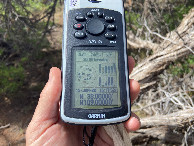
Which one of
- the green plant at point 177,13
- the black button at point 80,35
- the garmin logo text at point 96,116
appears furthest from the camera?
the green plant at point 177,13

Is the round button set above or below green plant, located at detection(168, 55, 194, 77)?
above

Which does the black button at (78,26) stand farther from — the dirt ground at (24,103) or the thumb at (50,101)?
the dirt ground at (24,103)

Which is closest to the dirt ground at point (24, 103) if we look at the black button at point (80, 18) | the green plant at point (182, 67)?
the green plant at point (182, 67)

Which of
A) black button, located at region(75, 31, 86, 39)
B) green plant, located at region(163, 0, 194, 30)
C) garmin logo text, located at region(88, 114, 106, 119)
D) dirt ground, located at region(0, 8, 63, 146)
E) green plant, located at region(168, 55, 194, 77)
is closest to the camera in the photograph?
garmin logo text, located at region(88, 114, 106, 119)

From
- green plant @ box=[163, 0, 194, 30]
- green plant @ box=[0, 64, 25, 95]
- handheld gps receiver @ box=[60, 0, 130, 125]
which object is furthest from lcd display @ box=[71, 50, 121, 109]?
green plant @ box=[163, 0, 194, 30]

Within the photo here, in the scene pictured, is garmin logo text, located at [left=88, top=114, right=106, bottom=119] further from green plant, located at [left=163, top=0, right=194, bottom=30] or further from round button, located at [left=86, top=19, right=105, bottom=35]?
green plant, located at [left=163, top=0, right=194, bottom=30]

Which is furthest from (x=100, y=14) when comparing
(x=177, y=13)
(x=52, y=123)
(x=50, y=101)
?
(x=177, y=13)

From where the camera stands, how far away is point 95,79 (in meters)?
1.48

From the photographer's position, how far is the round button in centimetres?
153

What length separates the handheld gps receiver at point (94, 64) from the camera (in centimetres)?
142

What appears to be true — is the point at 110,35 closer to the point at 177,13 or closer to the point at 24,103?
the point at 24,103

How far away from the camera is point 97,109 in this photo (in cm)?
142

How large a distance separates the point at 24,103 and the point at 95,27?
102 inches

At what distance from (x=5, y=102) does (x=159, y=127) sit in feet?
8.00
